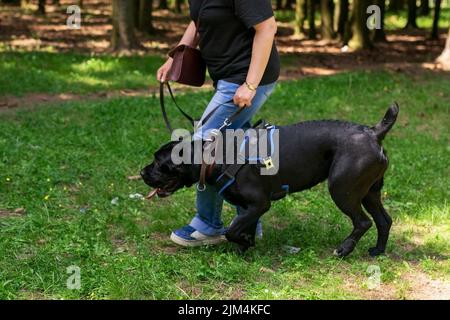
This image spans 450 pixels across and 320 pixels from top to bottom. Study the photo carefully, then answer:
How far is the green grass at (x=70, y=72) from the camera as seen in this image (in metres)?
11.8

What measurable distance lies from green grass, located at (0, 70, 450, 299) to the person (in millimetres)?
835

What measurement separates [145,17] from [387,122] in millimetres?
16705

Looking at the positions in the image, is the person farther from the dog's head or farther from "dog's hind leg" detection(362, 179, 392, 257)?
A: "dog's hind leg" detection(362, 179, 392, 257)

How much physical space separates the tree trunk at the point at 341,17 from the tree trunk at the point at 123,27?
24.5ft

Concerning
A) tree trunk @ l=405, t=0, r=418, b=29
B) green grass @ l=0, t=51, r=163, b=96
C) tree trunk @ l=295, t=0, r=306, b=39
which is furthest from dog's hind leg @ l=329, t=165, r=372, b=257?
tree trunk @ l=405, t=0, r=418, b=29

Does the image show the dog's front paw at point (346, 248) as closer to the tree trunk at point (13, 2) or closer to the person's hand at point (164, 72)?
the person's hand at point (164, 72)

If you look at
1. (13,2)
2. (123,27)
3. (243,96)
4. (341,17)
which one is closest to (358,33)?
(341,17)

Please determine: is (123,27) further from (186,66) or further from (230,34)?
(230,34)

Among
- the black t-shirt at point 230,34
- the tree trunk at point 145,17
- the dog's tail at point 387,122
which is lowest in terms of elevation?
the tree trunk at point 145,17

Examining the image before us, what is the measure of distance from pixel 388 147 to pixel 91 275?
503cm

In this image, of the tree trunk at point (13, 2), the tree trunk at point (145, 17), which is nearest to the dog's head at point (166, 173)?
the tree trunk at point (145, 17)

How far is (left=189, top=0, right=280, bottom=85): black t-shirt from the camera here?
175 inches

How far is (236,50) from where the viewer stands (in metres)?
4.70

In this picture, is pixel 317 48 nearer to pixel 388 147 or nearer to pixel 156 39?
pixel 156 39
